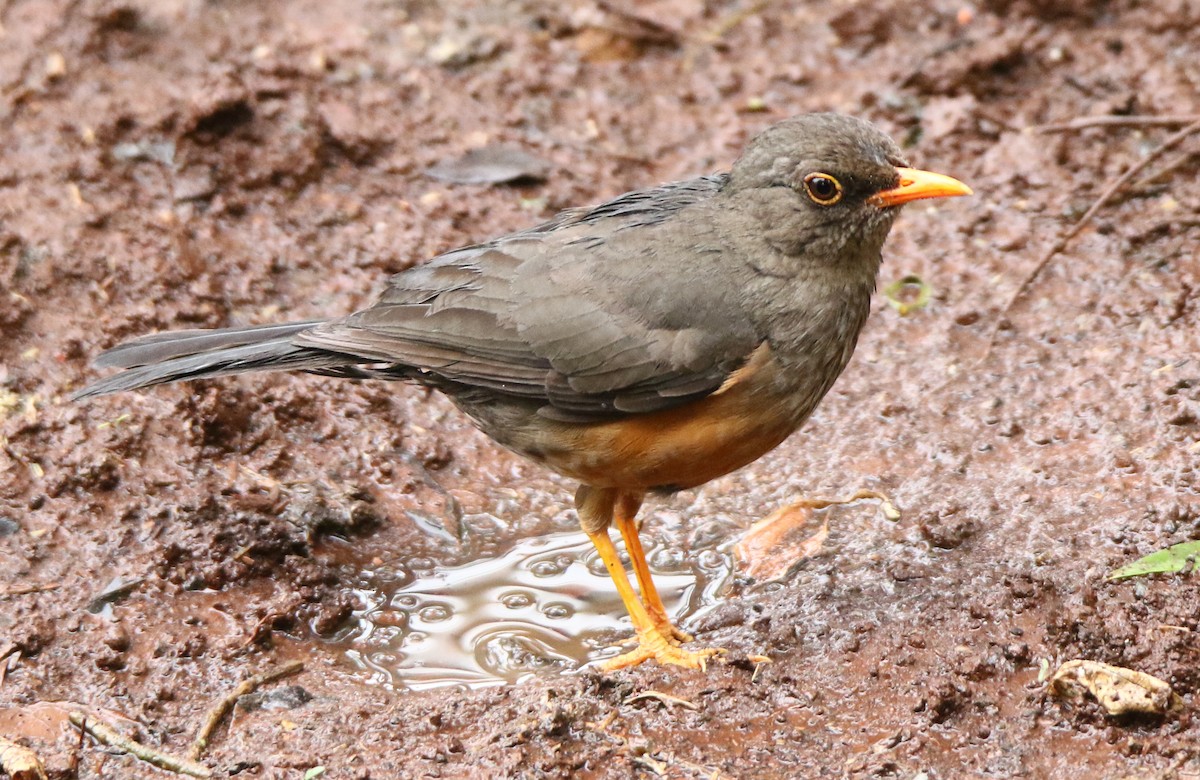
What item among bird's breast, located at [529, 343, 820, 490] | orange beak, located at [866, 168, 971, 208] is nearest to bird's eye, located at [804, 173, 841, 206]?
orange beak, located at [866, 168, 971, 208]

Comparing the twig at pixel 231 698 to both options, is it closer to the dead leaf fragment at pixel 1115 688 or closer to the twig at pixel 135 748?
the twig at pixel 135 748

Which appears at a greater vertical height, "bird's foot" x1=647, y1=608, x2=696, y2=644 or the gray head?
the gray head

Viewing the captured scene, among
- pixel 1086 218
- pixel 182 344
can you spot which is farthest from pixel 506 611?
pixel 1086 218

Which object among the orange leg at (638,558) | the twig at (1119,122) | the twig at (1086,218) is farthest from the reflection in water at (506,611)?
the twig at (1119,122)

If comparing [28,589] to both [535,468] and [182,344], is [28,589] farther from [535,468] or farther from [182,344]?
[535,468]

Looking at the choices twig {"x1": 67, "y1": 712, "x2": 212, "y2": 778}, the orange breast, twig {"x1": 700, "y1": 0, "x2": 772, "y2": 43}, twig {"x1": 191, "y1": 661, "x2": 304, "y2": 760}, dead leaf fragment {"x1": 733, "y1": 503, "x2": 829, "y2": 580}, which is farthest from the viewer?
twig {"x1": 700, "y1": 0, "x2": 772, "y2": 43}

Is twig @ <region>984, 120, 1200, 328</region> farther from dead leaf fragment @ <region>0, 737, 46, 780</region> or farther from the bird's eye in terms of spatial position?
dead leaf fragment @ <region>0, 737, 46, 780</region>

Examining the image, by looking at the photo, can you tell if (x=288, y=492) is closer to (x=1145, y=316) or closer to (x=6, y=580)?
(x=6, y=580)

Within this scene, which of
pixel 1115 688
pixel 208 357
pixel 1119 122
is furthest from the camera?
pixel 1119 122
